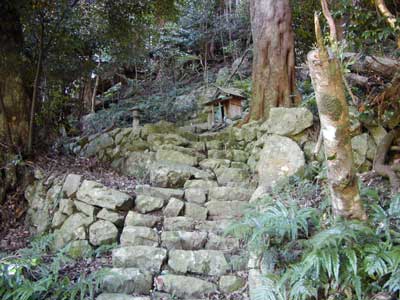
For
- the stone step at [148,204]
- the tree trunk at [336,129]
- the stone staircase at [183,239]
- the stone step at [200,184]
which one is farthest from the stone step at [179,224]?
the tree trunk at [336,129]

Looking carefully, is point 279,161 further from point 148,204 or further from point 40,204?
point 40,204

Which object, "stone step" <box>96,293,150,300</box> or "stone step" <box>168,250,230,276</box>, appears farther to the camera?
"stone step" <box>168,250,230,276</box>

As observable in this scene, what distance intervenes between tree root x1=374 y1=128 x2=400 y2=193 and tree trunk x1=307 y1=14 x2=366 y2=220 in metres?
0.87

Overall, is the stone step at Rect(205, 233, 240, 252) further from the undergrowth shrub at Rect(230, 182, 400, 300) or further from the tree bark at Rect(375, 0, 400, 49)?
the tree bark at Rect(375, 0, 400, 49)

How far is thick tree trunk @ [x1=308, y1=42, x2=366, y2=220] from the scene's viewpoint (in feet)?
8.45

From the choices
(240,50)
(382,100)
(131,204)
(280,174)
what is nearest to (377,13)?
(382,100)

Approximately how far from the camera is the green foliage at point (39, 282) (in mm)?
3102

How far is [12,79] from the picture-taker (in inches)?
229

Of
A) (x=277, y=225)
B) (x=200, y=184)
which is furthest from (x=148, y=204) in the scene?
(x=277, y=225)

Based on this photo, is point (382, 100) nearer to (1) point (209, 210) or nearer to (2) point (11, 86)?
(1) point (209, 210)

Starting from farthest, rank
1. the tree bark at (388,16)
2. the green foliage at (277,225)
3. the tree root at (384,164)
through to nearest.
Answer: the tree bark at (388,16)
the tree root at (384,164)
the green foliage at (277,225)

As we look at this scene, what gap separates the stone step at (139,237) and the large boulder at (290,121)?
6.33ft

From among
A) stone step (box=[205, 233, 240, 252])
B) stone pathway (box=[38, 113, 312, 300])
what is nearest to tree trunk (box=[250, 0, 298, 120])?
stone pathway (box=[38, 113, 312, 300])

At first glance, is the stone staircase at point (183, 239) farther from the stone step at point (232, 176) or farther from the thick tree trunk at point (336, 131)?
the thick tree trunk at point (336, 131)
